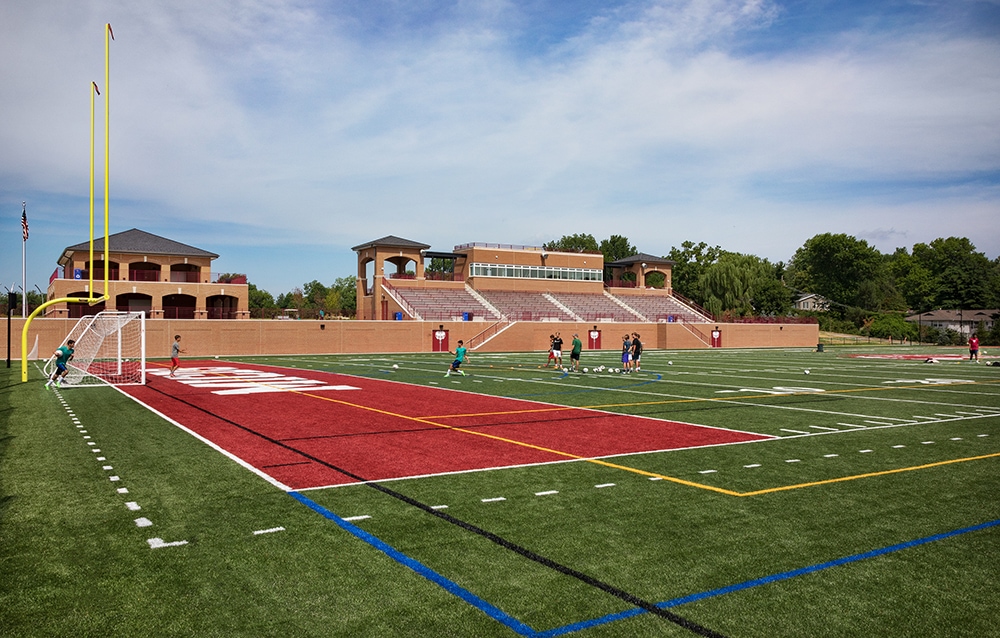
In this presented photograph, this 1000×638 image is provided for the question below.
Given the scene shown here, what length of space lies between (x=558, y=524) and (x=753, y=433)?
25.8ft

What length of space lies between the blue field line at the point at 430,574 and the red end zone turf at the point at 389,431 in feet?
5.80

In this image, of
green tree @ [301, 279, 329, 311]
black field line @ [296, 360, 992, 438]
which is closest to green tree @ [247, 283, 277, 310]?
green tree @ [301, 279, 329, 311]

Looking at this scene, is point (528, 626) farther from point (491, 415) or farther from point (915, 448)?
point (491, 415)

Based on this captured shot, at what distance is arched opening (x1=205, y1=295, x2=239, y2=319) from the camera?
5506 centimetres

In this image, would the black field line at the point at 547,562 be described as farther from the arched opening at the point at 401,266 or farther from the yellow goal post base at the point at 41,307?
the arched opening at the point at 401,266

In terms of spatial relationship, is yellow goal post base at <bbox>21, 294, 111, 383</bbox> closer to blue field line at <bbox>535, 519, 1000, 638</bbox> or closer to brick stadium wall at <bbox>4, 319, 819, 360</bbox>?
brick stadium wall at <bbox>4, 319, 819, 360</bbox>

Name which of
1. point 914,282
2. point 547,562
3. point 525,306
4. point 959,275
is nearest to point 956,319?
point 959,275

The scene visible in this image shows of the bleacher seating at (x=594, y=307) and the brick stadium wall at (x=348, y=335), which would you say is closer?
the brick stadium wall at (x=348, y=335)

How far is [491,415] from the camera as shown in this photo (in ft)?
55.9

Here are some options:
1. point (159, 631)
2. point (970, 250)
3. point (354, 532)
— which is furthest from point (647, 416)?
point (970, 250)

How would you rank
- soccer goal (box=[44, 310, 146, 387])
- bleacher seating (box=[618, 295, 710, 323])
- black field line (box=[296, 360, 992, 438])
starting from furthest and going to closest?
1. bleacher seating (box=[618, 295, 710, 323])
2. soccer goal (box=[44, 310, 146, 387])
3. black field line (box=[296, 360, 992, 438])

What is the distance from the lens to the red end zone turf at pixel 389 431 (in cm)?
1112

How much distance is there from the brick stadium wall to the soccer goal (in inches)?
94.9

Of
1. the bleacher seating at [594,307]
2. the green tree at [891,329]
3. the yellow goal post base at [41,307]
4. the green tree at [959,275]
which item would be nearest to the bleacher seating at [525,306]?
the bleacher seating at [594,307]
